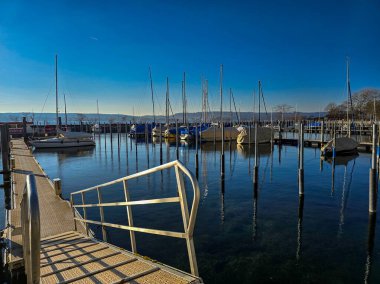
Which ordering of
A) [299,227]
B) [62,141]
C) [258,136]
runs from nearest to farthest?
[299,227], [62,141], [258,136]

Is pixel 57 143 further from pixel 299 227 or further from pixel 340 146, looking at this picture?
pixel 299 227

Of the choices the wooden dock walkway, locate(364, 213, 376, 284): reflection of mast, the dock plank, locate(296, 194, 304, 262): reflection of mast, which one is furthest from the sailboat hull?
locate(364, 213, 376, 284): reflection of mast

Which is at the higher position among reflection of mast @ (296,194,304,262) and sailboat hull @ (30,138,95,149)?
sailboat hull @ (30,138,95,149)

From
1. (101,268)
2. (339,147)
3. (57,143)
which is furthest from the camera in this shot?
(57,143)

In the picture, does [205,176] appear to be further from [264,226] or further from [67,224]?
[67,224]

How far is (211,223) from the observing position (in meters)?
12.4

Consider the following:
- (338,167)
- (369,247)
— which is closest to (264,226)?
(369,247)

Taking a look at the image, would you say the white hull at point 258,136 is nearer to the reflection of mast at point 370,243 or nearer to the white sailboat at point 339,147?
the white sailboat at point 339,147

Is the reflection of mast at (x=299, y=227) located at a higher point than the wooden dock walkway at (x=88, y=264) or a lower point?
lower

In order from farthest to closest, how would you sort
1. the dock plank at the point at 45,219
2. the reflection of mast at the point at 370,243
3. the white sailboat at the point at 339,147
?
the white sailboat at the point at 339,147
the reflection of mast at the point at 370,243
the dock plank at the point at 45,219

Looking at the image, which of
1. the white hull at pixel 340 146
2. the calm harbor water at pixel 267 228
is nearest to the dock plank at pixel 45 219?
the calm harbor water at pixel 267 228

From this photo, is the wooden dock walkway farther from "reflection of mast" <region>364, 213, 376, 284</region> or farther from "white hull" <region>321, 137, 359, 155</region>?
"white hull" <region>321, 137, 359, 155</region>

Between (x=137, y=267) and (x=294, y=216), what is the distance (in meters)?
10.6

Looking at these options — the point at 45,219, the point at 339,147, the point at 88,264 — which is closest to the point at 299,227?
the point at 88,264
